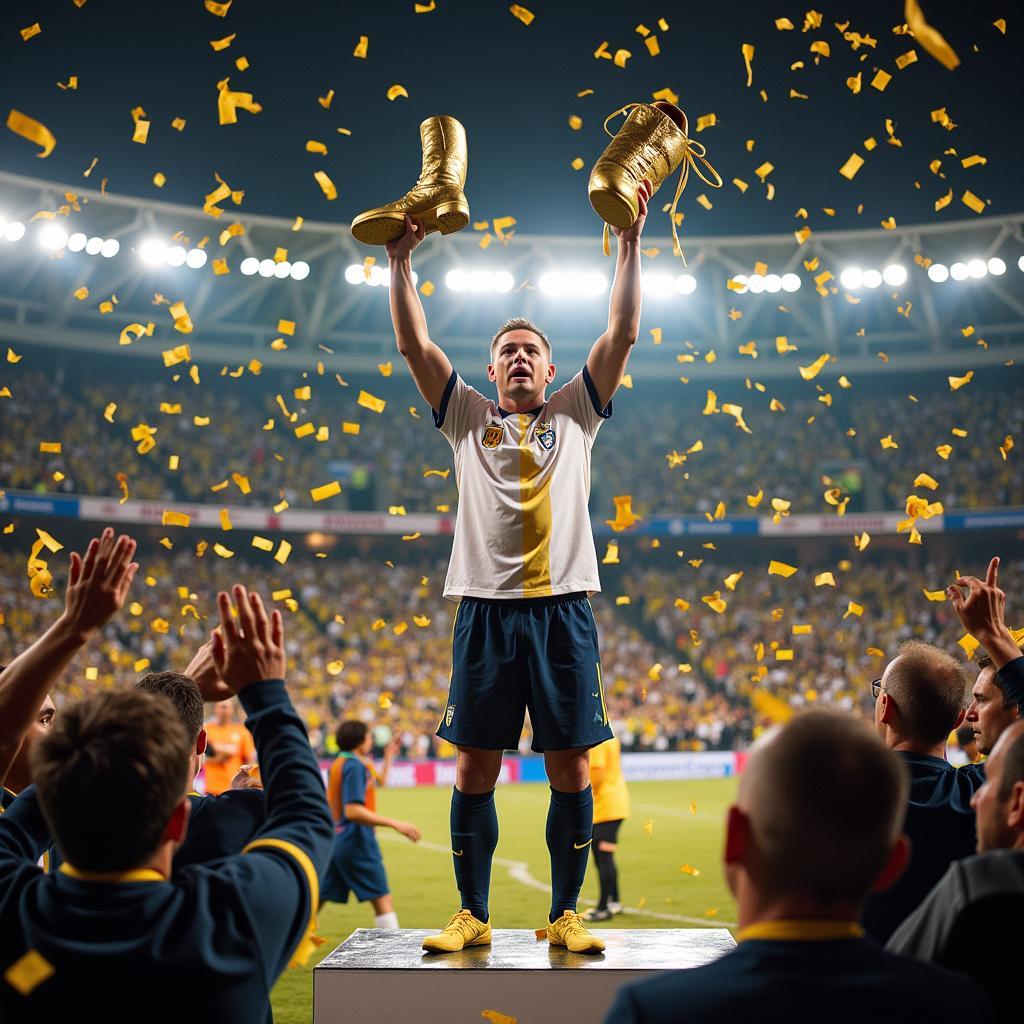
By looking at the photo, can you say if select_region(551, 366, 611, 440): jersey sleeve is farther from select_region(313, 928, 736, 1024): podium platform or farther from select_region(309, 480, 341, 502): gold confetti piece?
select_region(313, 928, 736, 1024): podium platform

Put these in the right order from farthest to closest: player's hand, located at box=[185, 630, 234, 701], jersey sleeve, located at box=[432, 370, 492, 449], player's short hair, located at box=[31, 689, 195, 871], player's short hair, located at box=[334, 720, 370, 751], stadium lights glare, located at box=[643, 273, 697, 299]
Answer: stadium lights glare, located at box=[643, 273, 697, 299], player's short hair, located at box=[334, 720, 370, 751], jersey sleeve, located at box=[432, 370, 492, 449], player's hand, located at box=[185, 630, 234, 701], player's short hair, located at box=[31, 689, 195, 871]

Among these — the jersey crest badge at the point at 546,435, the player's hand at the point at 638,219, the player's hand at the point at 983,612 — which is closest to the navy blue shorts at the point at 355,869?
the jersey crest badge at the point at 546,435

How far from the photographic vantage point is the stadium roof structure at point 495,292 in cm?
2745

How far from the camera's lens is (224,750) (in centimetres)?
1003

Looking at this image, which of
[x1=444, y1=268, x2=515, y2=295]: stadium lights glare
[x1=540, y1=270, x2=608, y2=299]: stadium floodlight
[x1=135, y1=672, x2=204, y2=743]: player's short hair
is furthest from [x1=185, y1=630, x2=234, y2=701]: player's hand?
[x1=540, y1=270, x2=608, y2=299]: stadium floodlight

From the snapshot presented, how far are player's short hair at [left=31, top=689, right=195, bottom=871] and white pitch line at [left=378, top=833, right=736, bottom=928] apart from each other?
7.82 m

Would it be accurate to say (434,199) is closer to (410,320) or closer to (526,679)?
(410,320)

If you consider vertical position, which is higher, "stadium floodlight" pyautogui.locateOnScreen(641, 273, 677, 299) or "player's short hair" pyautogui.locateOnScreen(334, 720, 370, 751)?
"stadium floodlight" pyautogui.locateOnScreen(641, 273, 677, 299)

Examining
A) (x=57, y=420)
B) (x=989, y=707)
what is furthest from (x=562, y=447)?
(x=57, y=420)

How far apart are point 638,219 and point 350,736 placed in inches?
200

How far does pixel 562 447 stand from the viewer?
189 inches

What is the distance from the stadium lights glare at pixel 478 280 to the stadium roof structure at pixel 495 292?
0.07m

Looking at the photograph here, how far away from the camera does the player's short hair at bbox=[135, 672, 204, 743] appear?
312cm

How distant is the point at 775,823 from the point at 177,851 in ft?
6.18
